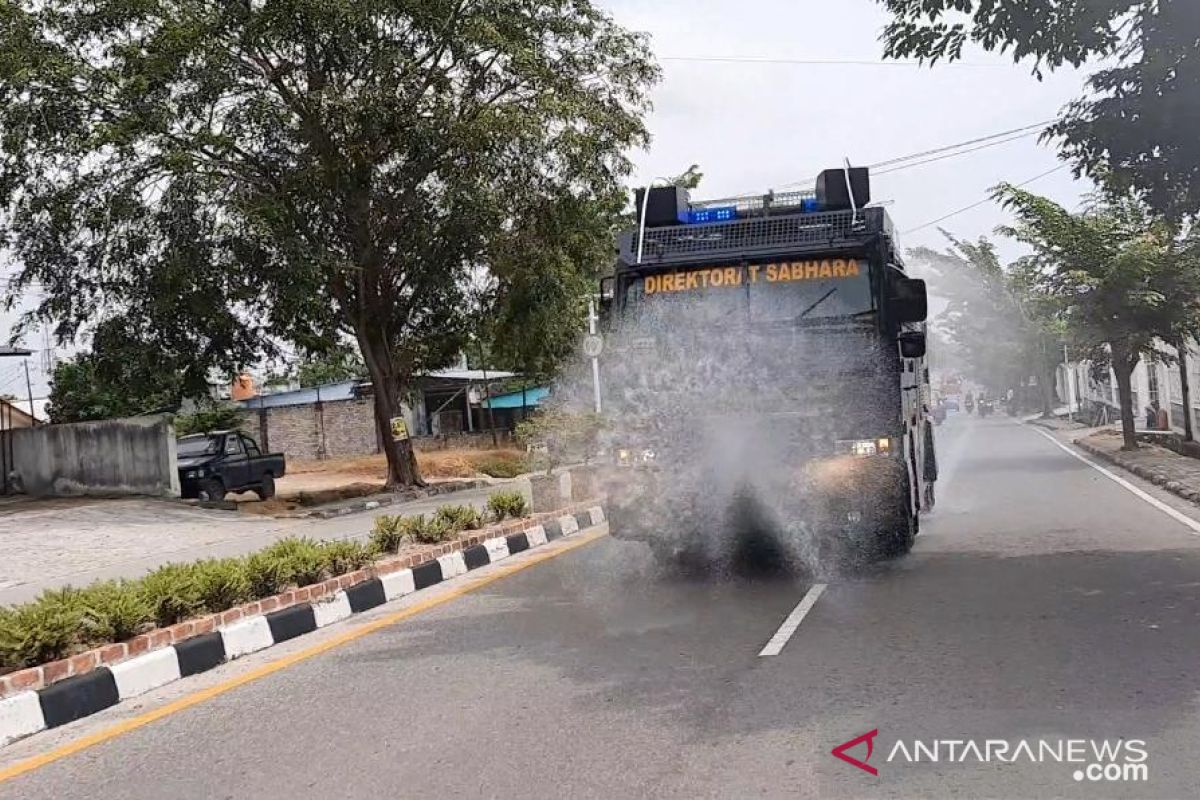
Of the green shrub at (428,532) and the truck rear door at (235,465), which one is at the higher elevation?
the truck rear door at (235,465)

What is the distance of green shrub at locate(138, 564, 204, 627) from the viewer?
277 inches

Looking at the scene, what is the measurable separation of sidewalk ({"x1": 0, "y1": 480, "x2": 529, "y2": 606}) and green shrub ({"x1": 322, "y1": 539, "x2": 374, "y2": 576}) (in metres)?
2.10

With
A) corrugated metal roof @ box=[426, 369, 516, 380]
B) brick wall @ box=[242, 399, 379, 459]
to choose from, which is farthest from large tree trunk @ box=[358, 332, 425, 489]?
corrugated metal roof @ box=[426, 369, 516, 380]

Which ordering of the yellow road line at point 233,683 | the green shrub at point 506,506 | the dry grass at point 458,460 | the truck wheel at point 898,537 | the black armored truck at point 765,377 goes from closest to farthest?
the yellow road line at point 233,683 → the black armored truck at point 765,377 → the truck wheel at point 898,537 → the green shrub at point 506,506 → the dry grass at point 458,460

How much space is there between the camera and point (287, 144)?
18.3 meters

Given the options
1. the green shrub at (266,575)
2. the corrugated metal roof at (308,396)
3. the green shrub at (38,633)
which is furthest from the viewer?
the corrugated metal roof at (308,396)

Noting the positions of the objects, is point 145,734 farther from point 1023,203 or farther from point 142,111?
point 1023,203

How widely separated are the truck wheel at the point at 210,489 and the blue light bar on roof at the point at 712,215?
14.4 meters

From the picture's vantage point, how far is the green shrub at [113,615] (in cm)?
648

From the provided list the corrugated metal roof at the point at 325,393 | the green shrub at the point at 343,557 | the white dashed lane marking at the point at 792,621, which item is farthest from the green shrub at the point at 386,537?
the corrugated metal roof at the point at 325,393

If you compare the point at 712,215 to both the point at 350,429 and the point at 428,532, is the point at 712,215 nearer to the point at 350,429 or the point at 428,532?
the point at 428,532

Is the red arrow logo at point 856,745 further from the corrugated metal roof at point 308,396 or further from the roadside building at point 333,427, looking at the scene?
the corrugated metal roof at point 308,396

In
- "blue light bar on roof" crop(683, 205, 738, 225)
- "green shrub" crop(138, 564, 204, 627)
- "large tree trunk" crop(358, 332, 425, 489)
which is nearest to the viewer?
"green shrub" crop(138, 564, 204, 627)

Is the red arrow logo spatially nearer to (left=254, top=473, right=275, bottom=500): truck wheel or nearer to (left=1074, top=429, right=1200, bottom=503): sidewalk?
(left=1074, top=429, right=1200, bottom=503): sidewalk
